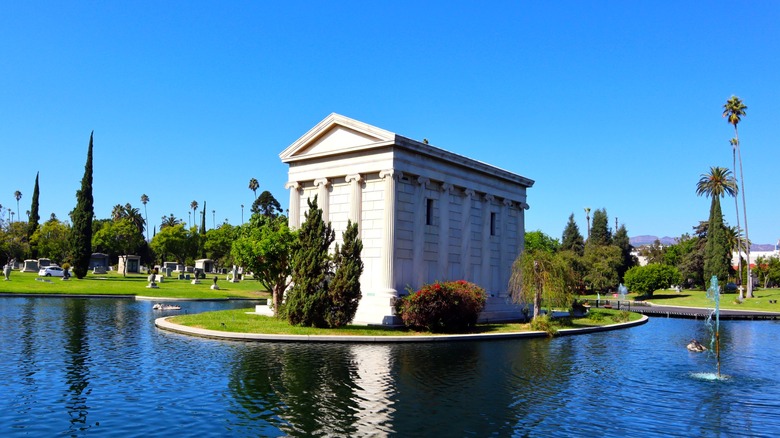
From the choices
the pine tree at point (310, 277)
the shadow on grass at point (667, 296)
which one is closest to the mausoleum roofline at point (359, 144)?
the pine tree at point (310, 277)

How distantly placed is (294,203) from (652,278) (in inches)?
2565

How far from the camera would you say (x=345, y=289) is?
98.8 ft

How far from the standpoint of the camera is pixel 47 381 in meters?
16.2

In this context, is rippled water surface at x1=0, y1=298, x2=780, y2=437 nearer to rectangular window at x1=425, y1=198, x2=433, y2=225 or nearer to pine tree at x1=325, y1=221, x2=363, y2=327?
pine tree at x1=325, y1=221, x2=363, y2=327

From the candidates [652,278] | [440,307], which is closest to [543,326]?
[440,307]

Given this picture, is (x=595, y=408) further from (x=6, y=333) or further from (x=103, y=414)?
(x=6, y=333)

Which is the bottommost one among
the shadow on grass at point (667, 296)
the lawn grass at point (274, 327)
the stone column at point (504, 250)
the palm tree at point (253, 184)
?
the lawn grass at point (274, 327)

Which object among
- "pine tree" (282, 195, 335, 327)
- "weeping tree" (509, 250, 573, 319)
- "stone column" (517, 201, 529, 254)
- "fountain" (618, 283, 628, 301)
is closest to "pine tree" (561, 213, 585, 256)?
"fountain" (618, 283, 628, 301)

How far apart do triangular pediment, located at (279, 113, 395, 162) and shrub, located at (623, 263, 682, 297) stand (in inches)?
2590

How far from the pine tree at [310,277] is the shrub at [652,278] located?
69739 millimetres

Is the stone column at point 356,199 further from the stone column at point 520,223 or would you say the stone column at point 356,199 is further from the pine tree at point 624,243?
the pine tree at point 624,243

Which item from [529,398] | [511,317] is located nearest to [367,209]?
[511,317]

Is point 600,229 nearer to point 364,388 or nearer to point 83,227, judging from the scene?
point 83,227

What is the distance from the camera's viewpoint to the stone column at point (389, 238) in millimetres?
33375
